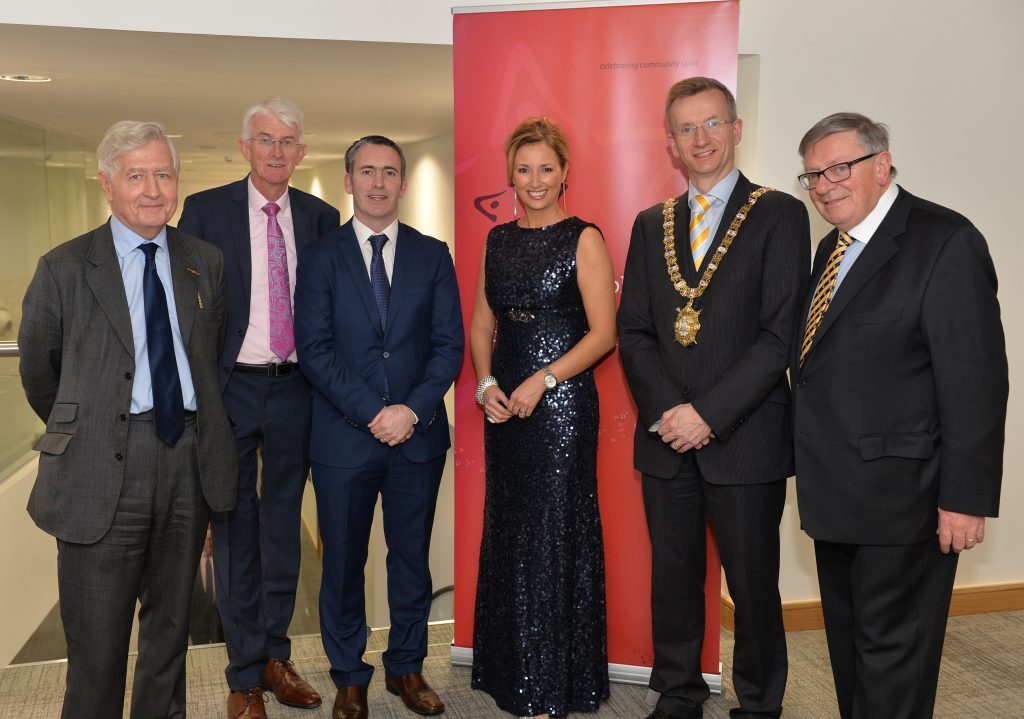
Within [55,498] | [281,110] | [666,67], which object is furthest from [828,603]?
[281,110]

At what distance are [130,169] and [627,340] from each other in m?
1.55

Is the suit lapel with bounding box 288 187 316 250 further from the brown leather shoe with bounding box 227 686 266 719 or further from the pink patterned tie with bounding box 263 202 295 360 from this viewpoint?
the brown leather shoe with bounding box 227 686 266 719

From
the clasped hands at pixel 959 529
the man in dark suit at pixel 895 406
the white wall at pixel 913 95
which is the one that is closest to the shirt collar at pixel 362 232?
the man in dark suit at pixel 895 406

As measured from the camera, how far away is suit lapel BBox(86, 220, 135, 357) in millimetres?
2418

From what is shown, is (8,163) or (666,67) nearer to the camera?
(666,67)

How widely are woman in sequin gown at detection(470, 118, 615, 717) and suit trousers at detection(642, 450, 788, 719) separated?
22cm

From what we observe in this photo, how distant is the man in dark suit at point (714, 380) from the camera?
9.27ft

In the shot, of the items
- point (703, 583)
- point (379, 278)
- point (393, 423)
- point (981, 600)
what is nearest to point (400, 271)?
point (379, 278)

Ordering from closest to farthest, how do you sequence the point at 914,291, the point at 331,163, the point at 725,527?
1. the point at 914,291
2. the point at 725,527
3. the point at 331,163

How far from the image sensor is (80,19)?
3658mm

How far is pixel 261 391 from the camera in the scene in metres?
Result: 3.10

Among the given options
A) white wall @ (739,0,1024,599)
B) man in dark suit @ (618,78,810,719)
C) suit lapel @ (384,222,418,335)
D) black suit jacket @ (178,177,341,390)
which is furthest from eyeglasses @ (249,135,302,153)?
white wall @ (739,0,1024,599)

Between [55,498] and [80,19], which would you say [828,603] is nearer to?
[55,498]

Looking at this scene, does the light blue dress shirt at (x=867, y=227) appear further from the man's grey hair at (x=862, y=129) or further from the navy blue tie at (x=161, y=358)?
the navy blue tie at (x=161, y=358)
